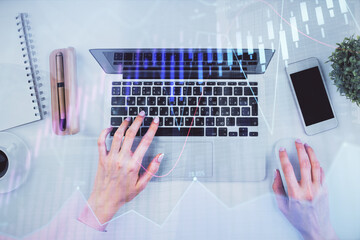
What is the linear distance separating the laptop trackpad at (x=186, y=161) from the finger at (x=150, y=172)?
1cm

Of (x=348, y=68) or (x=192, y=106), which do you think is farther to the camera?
(x=192, y=106)

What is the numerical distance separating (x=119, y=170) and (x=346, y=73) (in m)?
0.67

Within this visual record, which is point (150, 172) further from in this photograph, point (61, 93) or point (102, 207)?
point (61, 93)

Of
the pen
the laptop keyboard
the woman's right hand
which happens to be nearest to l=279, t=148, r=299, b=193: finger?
the woman's right hand

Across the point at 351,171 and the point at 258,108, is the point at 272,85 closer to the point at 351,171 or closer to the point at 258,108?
the point at 258,108

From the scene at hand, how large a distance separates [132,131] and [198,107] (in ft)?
0.66

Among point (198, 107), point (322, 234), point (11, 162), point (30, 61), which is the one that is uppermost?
point (30, 61)

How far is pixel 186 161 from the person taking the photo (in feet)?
2.33

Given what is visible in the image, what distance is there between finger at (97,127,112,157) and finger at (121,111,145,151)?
0.18ft

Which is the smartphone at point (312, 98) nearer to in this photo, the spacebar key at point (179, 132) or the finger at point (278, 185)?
the finger at point (278, 185)

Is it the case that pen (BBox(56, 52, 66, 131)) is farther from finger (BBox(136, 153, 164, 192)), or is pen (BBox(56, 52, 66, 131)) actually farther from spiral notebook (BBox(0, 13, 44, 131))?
finger (BBox(136, 153, 164, 192))

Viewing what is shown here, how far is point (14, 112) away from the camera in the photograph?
29.2 inches

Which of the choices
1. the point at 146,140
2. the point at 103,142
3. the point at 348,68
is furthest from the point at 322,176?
the point at 103,142

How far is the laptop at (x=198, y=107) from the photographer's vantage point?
712 mm
